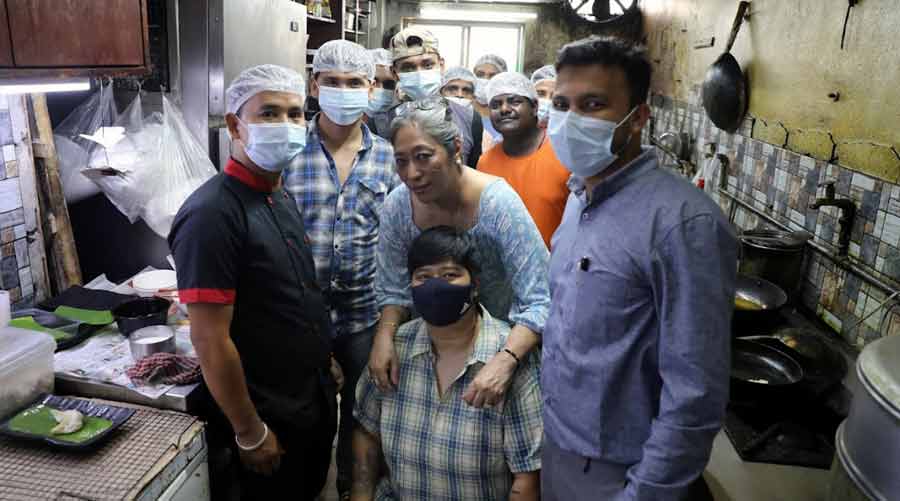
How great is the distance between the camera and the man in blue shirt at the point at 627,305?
1.07 meters

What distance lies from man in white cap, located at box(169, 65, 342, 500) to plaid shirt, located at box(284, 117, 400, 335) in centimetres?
18

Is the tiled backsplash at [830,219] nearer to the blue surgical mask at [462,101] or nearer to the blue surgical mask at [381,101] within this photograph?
the blue surgical mask at [462,101]

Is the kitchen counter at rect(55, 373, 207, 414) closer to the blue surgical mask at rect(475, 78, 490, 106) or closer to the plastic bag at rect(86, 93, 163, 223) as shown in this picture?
the plastic bag at rect(86, 93, 163, 223)

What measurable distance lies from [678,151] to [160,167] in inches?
154

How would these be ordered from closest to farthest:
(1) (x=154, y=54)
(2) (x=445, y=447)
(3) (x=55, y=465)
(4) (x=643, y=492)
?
(4) (x=643, y=492)
(3) (x=55, y=465)
(2) (x=445, y=447)
(1) (x=154, y=54)

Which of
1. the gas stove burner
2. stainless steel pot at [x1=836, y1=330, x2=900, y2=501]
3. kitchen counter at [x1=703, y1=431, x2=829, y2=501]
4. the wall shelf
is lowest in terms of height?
kitchen counter at [x1=703, y1=431, x2=829, y2=501]

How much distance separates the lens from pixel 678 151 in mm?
4812

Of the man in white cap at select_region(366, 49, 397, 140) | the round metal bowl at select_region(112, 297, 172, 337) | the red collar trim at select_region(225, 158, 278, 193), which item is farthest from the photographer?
Result: the man in white cap at select_region(366, 49, 397, 140)

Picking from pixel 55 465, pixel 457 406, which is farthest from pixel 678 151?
pixel 55 465

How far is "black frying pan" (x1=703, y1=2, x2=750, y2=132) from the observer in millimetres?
3717

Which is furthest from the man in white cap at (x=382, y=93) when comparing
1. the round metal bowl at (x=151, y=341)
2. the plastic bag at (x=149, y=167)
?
the round metal bowl at (x=151, y=341)

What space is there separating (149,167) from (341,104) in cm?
82

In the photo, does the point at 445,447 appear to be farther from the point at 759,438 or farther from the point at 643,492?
the point at 759,438

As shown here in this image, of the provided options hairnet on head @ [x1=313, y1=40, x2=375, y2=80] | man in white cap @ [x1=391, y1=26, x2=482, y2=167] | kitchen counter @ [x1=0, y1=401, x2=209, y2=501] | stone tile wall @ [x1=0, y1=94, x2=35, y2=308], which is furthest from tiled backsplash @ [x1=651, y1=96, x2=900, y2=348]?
stone tile wall @ [x1=0, y1=94, x2=35, y2=308]
